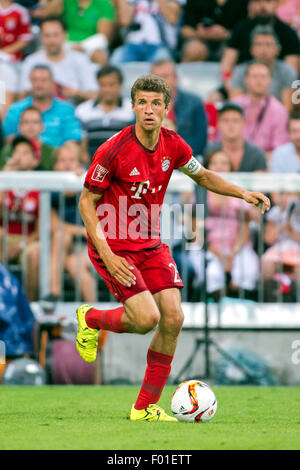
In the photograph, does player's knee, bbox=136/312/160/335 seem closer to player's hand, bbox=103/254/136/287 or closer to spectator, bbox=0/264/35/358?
player's hand, bbox=103/254/136/287

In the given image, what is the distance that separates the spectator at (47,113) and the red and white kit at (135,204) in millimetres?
5772

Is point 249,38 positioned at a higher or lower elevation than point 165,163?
higher

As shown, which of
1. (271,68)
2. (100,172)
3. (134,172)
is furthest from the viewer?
(271,68)

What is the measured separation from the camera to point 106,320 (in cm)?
641

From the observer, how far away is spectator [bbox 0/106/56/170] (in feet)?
37.1

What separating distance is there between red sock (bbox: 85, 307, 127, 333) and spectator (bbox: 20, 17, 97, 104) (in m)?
7.20

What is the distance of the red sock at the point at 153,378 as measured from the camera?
6.30 m

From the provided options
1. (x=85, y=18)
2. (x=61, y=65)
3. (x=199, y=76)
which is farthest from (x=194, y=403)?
(x=85, y=18)

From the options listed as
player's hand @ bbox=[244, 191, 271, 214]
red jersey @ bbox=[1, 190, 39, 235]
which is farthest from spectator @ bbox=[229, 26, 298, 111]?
player's hand @ bbox=[244, 191, 271, 214]

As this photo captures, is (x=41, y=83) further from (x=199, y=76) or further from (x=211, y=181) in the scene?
(x=211, y=181)

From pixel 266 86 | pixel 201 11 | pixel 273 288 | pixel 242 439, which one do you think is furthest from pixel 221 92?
pixel 242 439

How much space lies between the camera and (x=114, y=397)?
8242 mm

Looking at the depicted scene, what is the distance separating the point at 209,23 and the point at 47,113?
3.34 metres

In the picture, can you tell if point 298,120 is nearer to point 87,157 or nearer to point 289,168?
point 289,168
